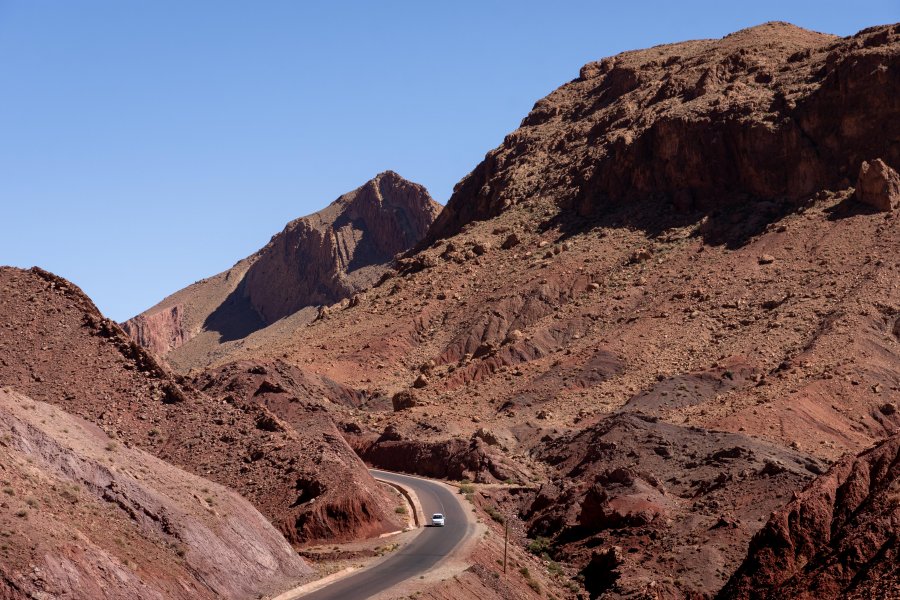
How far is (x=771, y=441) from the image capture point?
55.1 metres

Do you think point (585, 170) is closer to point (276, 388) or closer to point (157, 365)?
point (276, 388)

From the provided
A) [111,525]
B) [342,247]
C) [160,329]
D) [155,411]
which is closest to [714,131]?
[155,411]

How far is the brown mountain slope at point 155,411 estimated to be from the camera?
121 feet

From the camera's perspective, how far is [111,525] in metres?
28.2

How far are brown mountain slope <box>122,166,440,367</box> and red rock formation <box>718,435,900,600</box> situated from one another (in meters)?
115

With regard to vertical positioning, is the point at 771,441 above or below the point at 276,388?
below

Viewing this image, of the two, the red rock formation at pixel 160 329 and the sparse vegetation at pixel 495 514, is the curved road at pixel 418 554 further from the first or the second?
the red rock formation at pixel 160 329

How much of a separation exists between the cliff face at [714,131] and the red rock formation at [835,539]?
6044 centimetres

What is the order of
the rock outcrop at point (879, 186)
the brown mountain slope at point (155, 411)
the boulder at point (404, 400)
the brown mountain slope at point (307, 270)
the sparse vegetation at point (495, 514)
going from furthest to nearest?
the brown mountain slope at point (307, 270) < the rock outcrop at point (879, 186) < the boulder at point (404, 400) < the sparse vegetation at point (495, 514) < the brown mountain slope at point (155, 411)

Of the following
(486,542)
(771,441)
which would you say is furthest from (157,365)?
(771,441)

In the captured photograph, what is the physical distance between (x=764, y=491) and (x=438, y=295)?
4801 centimetres

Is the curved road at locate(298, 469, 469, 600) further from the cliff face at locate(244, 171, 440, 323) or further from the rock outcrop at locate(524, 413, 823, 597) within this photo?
the cliff face at locate(244, 171, 440, 323)

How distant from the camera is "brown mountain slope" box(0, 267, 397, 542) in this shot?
121 feet

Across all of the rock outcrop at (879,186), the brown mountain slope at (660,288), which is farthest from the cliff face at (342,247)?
the rock outcrop at (879,186)
